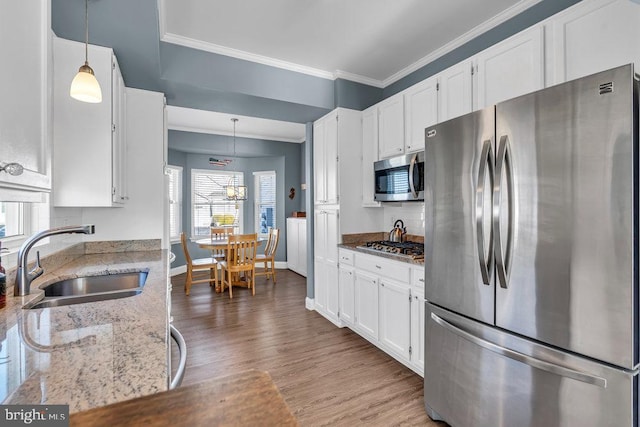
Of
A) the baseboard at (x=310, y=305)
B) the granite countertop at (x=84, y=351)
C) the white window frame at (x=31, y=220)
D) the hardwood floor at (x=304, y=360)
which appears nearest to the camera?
the granite countertop at (x=84, y=351)

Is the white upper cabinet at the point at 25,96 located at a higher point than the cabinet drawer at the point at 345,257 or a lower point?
higher

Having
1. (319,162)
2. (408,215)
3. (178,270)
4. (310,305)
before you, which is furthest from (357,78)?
(178,270)

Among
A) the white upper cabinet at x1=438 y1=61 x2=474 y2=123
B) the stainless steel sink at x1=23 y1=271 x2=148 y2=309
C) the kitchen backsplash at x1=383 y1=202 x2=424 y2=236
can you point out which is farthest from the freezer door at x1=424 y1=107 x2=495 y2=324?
the stainless steel sink at x1=23 y1=271 x2=148 y2=309

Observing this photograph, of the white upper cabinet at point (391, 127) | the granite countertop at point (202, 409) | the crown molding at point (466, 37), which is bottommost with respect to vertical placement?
the granite countertop at point (202, 409)

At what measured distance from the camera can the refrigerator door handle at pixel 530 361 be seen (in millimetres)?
1253

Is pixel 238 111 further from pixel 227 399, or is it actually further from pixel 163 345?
pixel 227 399

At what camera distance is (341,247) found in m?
3.37

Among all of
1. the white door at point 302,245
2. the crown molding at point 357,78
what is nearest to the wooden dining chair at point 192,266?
the white door at point 302,245

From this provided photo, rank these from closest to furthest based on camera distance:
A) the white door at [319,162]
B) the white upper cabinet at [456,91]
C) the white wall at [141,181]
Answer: the white upper cabinet at [456,91] < the white wall at [141,181] < the white door at [319,162]

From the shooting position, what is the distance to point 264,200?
698cm

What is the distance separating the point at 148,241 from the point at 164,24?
6.27 ft

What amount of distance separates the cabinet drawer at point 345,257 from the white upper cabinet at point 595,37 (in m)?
2.17

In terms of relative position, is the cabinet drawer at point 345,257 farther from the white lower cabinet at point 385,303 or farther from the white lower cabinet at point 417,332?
the white lower cabinet at point 417,332

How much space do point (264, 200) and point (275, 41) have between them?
438cm
